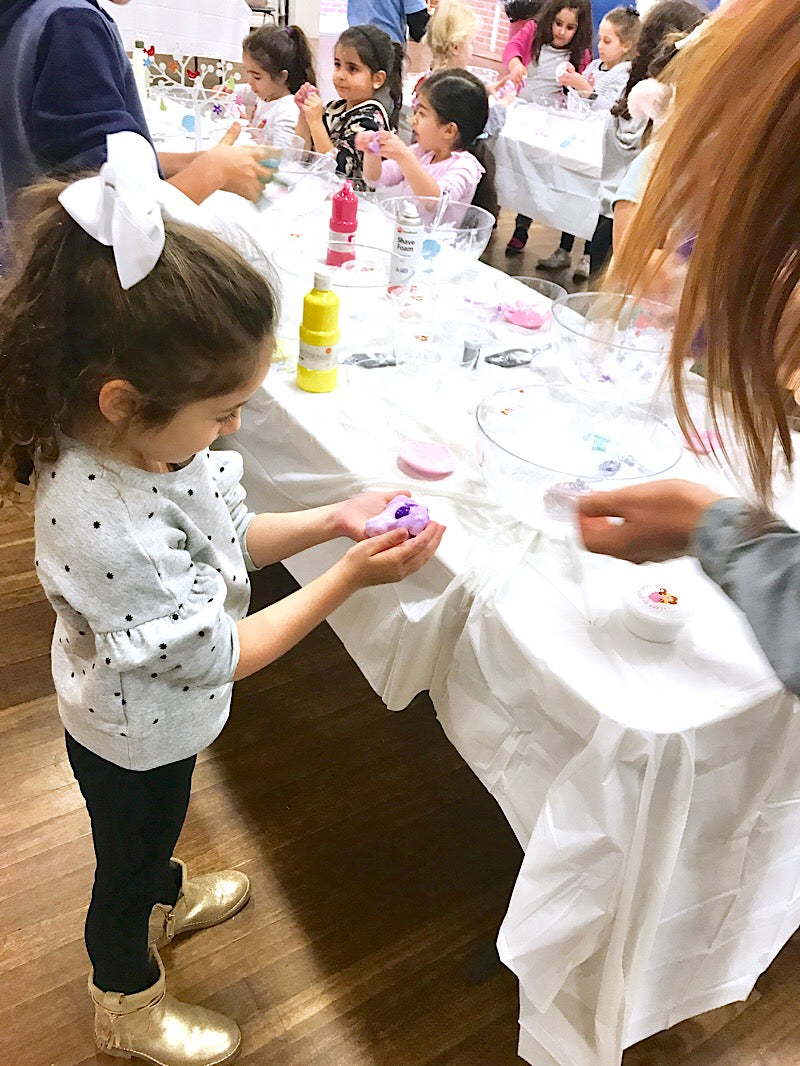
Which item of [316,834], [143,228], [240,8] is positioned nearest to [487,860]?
[316,834]

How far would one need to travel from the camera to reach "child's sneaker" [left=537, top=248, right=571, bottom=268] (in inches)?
158

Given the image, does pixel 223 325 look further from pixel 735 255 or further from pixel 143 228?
pixel 735 255

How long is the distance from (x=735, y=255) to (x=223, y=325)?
0.41 metres

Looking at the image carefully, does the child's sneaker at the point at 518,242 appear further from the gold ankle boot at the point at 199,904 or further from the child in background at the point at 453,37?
the gold ankle boot at the point at 199,904

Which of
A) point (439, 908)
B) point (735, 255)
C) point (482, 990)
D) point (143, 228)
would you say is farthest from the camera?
point (439, 908)

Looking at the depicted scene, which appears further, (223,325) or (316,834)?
(316,834)

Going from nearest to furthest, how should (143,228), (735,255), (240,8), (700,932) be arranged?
(735,255) < (143,228) < (700,932) < (240,8)

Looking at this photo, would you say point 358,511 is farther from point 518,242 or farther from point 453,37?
point 453,37

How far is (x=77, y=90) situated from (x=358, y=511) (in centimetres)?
74

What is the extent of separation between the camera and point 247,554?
3.42 feet

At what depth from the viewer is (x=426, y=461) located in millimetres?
1079

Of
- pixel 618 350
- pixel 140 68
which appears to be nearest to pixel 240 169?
pixel 618 350

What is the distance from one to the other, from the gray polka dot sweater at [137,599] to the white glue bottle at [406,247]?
72 cm

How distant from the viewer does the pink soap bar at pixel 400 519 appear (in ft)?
3.11
